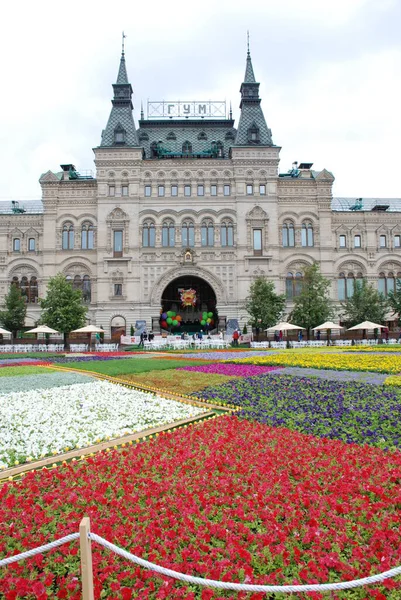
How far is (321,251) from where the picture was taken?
158 feet

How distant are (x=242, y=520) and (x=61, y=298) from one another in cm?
3546

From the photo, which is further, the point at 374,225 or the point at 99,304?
the point at 374,225

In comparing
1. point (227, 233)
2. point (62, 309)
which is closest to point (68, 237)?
point (62, 309)

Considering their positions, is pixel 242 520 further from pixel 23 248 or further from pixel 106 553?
pixel 23 248

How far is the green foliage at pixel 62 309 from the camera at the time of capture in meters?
37.3

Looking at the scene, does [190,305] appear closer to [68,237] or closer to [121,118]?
[68,237]

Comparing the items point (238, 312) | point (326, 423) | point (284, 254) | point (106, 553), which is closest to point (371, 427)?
point (326, 423)

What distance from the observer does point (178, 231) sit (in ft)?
155

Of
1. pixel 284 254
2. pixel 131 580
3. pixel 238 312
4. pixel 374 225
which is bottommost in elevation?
pixel 131 580

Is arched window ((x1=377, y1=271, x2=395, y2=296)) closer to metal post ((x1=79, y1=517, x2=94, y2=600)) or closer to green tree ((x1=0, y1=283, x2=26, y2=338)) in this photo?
green tree ((x1=0, y1=283, x2=26, y2=338))

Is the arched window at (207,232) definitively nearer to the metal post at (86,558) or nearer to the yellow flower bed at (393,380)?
the yellow flower bed at (393,380)

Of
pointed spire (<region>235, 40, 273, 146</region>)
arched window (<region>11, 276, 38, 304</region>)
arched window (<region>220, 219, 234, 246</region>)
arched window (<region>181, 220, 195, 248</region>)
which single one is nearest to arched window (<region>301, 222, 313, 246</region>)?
arched window (<region>220, 219, 234, 246</region>)

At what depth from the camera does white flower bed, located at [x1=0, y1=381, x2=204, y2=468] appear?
7.91 m

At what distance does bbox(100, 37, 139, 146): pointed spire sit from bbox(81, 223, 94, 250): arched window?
9332 millimetres
